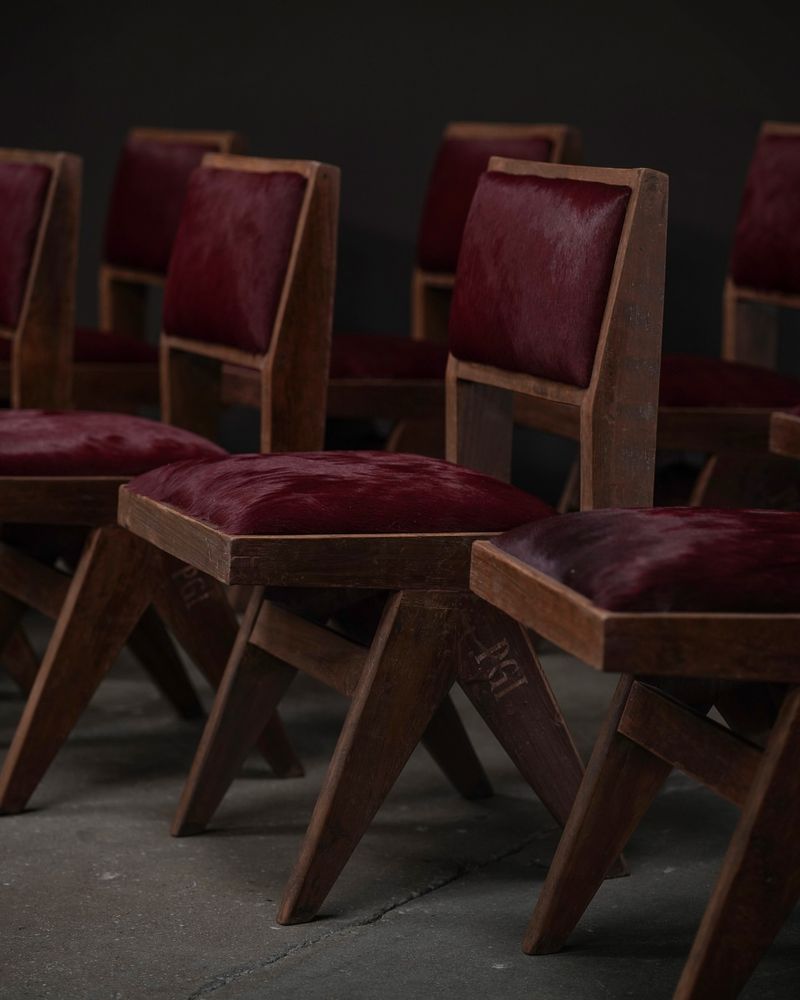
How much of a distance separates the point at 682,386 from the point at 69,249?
3.38 feet

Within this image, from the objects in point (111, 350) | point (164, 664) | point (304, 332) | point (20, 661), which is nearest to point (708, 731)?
A: point (304, 332)

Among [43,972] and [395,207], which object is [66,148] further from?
[43,972]

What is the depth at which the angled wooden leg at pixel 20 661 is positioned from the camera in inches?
112

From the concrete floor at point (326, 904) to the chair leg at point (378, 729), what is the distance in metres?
0.06

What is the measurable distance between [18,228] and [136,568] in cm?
74

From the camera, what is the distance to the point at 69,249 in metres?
2.87

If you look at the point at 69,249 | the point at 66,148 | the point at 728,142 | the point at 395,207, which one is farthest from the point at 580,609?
the point at 66,148

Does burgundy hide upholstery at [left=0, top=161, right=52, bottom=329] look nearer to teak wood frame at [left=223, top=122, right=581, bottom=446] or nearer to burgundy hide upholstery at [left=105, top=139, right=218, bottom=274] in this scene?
teak wood frame at [left=223, top=122, right=581, bottom=446]

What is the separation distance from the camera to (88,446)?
242 cm

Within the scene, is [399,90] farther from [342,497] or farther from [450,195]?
[342,497]

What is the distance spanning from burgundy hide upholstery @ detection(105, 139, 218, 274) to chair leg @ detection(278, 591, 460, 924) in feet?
6.88

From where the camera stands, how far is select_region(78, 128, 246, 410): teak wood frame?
3.60 meters

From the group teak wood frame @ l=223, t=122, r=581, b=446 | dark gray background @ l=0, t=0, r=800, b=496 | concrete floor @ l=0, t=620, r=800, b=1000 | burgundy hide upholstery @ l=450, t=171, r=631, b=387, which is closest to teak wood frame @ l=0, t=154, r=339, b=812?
concrete floor @ l=0, t=620, r=800, b=1000

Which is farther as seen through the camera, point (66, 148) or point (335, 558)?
point (66, 148)
